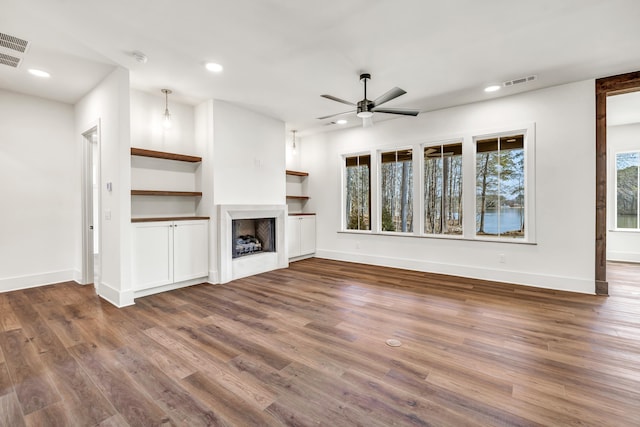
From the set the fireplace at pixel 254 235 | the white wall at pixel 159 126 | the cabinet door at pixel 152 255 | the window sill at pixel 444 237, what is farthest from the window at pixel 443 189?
the cabinet door at pixel 152 255

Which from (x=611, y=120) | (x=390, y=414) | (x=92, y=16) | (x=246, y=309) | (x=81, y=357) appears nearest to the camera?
(x=390, y=414)

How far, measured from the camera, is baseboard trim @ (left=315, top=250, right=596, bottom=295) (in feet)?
12.7

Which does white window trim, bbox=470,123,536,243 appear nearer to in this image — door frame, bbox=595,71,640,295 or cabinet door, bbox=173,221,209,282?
door frame, bbox=595,71,640,295

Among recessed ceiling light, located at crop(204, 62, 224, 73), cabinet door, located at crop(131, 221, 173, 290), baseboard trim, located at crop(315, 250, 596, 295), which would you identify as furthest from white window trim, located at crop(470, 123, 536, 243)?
cabinet door, located at crop(131, 221, 173, 290)

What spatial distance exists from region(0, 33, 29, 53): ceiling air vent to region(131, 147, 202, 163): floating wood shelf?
132 cm

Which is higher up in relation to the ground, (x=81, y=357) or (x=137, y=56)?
(x=137, y=56)

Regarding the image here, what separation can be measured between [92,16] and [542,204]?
18.4 feet

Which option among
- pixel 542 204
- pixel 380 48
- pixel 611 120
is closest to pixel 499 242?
pixel 542 204

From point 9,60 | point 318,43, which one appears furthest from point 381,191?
point 9,60

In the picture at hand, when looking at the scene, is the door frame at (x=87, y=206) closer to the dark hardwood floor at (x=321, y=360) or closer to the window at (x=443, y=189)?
the dark hardwood floor at (x=321, y=360)

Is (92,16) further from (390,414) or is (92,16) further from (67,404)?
(390,414)

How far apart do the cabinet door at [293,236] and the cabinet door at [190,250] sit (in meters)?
1.86

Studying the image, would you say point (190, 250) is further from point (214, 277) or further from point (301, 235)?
point (301, 235)

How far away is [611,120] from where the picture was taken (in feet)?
17.9
